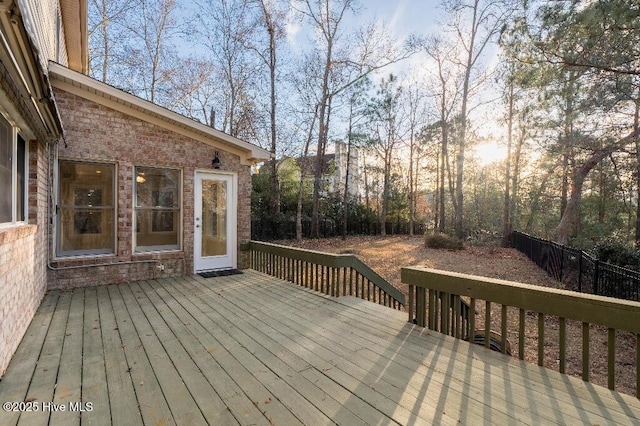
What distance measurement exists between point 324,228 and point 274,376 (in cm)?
1456

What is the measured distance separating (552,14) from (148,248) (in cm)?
899

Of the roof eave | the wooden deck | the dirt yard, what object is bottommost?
the dirt yard

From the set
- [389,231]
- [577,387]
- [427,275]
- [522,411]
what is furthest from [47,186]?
[389,231]

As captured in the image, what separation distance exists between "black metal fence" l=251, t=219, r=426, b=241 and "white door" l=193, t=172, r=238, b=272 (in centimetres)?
707

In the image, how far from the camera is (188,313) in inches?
148

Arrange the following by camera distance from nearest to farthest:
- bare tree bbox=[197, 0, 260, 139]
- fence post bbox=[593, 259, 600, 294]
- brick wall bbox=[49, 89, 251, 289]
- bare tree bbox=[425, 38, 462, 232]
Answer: brick wall bbox=[49, 89, 251, 289] < fence post bbox=[593, 259, 600, 294] < bare tree bbox=[197, 0, 260, 139] < bare tree bbox=[425, 38, 462, 232]

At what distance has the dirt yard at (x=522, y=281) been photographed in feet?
13.3

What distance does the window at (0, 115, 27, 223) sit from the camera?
2.63 m

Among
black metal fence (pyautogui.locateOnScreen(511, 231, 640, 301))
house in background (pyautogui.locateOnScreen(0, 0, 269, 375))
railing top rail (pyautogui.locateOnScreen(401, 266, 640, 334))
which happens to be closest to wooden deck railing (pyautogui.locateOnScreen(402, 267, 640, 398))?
railing top rail (pyautogui.locateOnScreen(401, 266, 640, 334))

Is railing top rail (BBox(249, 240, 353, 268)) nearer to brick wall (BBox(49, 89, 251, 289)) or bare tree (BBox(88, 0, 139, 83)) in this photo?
brick wall (BBox(49, 89, 251, 289))

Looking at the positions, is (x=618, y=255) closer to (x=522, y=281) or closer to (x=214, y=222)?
(x=522, y=281)

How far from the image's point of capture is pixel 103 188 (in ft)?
16.9

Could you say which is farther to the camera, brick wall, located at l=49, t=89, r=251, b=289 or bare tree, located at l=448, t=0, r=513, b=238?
bare tree, located at l=448, t=0, r=513, b=238

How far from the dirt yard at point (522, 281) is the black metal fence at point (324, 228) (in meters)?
0.85
